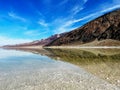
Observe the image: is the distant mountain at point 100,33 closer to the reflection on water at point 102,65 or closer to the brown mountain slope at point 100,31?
the brown mountain slope at point 100,31

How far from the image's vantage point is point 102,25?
165 meters

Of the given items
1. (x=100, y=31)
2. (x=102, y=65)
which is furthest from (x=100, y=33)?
(x=102, y=65)

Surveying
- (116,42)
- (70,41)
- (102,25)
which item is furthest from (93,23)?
(116,42)

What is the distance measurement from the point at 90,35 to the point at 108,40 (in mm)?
26091

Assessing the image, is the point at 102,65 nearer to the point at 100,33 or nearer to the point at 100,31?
the point at 100,33

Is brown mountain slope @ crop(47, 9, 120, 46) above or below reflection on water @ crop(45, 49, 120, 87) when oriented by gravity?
above

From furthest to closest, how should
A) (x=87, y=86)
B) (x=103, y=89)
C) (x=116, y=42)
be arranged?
(x=116, y=42) < (x=87, y=86) < (x=103, y=89)

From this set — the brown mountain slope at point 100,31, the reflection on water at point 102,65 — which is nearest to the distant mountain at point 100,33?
the brown mountain slope at point 100,31

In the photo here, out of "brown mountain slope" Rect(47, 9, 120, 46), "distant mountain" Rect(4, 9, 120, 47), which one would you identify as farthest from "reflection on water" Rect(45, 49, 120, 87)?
"brown mountain slope" Rect(47, 9, 120, 46)

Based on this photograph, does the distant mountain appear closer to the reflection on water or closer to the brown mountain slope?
the brown mountain slope

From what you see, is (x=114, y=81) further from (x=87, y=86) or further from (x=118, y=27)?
(x=118, y=27)

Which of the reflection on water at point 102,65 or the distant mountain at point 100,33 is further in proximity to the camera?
the distant mountain at point 100,33

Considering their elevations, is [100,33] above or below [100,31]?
below

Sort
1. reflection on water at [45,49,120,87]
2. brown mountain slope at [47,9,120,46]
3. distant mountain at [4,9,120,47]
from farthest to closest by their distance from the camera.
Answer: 1. brown mountain slope at [47,9,120,46]
2. distant mountain at [4,9,120,47]
3. reflection on water at [45,49,120,87]
